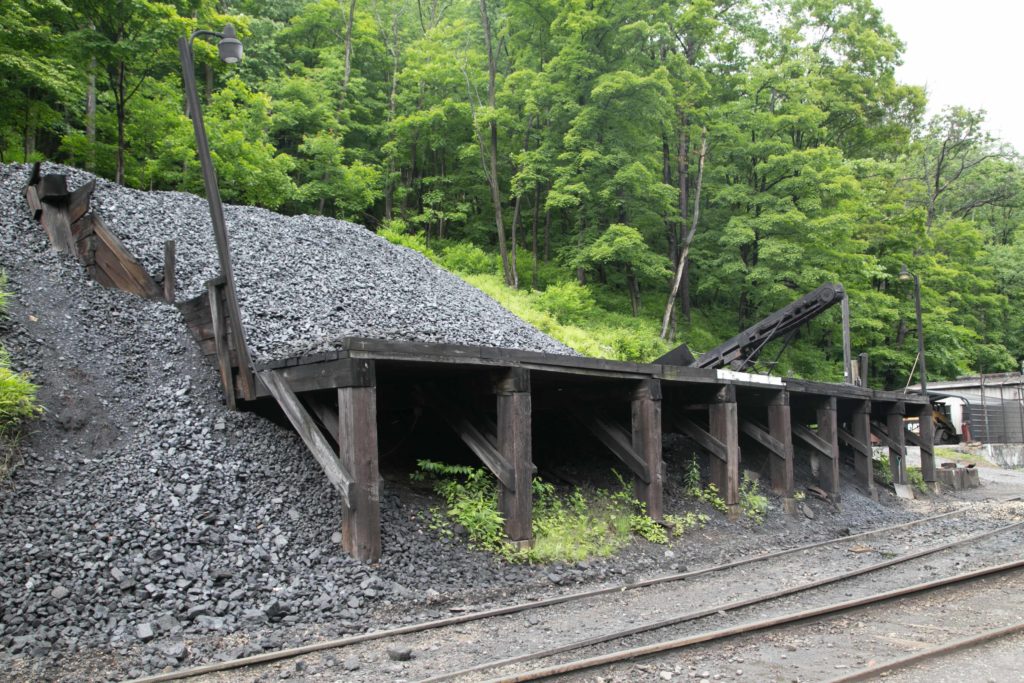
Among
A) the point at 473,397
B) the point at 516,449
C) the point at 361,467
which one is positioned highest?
A: the point at 473,397

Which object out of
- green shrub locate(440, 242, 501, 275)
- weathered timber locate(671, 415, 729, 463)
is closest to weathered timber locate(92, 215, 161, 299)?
weathered timber locate(671, 415, 729, 463)

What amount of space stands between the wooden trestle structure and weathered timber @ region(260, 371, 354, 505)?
0.01m

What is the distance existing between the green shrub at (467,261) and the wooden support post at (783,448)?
13.6 meters

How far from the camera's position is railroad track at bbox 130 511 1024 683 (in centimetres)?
523

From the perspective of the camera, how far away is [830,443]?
Answer: 1522 centimetres

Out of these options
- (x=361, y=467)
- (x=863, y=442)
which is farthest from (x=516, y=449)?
(x=863, y=442)

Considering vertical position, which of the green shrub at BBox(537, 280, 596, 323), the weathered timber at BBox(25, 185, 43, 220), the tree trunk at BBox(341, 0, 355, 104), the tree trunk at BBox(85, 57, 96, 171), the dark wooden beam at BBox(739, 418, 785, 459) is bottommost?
the dark wooden beam at BBox(739, 418, 785, 459)

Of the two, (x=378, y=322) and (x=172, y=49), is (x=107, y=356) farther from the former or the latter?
(x=172, y=49)

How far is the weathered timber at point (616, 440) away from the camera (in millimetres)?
10594

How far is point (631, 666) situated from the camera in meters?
5.23

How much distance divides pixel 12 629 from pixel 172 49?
48.7 ft

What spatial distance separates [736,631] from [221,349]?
6615 millimetres

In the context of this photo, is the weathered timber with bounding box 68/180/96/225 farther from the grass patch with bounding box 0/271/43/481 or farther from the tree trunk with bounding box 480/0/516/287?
the tree trunk with bounding box 480/0/516/287

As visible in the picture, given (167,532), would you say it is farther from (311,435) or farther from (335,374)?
(335,374)
